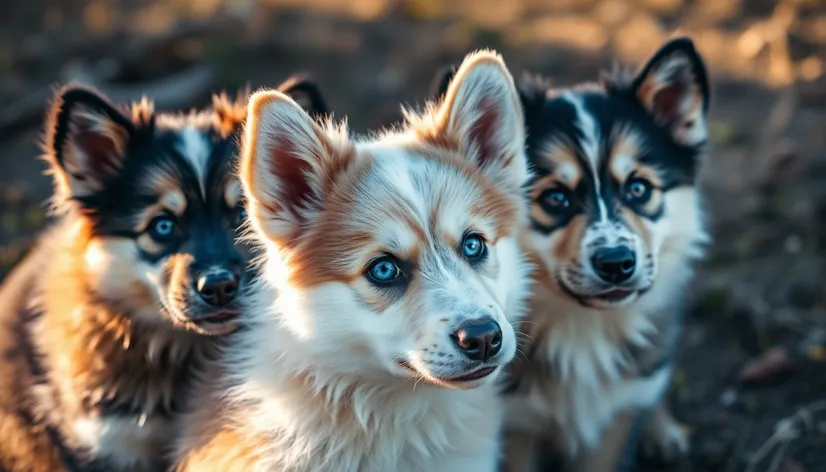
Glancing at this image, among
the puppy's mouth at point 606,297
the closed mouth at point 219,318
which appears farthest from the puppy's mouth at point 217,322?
the puppy's mouth at point 606,297

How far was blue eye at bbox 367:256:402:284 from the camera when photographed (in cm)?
304

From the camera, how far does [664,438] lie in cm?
458

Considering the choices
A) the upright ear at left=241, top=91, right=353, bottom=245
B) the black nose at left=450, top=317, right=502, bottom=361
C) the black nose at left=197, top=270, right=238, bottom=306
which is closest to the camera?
the black nose at left=450, top=317, right=502, bottom=361

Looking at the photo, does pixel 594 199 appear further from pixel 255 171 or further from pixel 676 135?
pixel 255 171

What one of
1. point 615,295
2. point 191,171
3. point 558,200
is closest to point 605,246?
point 615,295

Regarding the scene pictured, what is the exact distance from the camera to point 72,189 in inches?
154

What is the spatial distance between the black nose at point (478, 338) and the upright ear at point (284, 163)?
70cm

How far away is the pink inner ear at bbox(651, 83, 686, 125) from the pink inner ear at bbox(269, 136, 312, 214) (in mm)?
1765

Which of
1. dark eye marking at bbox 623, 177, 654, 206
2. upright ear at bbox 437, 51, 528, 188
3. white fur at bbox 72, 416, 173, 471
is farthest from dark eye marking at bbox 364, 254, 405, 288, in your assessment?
white fur at bbox 72, 416, 173, 471

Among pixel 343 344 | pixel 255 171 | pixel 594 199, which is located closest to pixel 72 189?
pixel 255 171

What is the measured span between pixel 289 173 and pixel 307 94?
853 millimetres

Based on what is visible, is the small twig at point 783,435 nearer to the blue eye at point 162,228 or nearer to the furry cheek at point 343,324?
the furry cheek at point 343,324

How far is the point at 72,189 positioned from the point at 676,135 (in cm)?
263

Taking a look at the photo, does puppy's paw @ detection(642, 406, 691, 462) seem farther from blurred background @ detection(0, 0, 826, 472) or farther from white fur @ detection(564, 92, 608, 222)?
white fur @ detection(564, 92, 608, 222)
